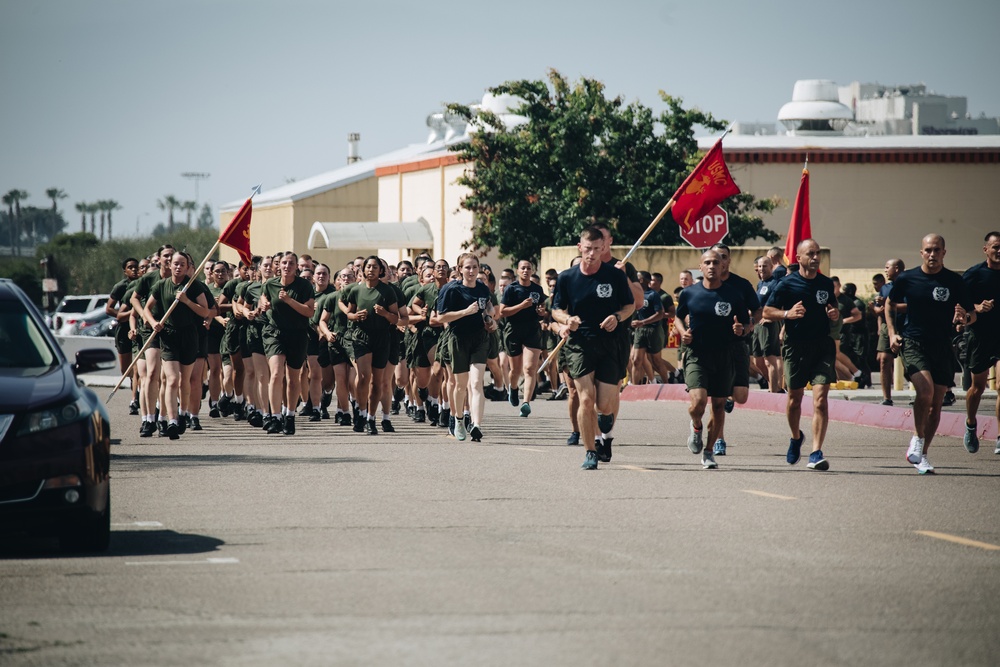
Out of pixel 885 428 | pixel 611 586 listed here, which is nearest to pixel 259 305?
pixel 885 428

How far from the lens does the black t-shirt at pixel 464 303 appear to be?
16.4 metres

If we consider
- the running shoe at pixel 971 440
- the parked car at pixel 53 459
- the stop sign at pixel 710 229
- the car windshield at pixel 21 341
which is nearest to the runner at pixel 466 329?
the running shoe at pixel 971 440

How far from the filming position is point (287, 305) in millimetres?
17047

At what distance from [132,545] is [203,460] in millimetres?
5182

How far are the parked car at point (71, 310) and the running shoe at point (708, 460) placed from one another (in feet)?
173

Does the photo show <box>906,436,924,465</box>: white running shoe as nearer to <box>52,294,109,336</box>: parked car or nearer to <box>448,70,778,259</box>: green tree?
<box>448,70,778,259</box>: green tree

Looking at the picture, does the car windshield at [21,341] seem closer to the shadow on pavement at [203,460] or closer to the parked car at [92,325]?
the shadow on pavement at [203,460]

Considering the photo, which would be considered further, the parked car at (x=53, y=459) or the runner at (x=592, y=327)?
the runner at (x=592, y=327)

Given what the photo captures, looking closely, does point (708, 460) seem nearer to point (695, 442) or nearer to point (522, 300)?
point (695, 442)

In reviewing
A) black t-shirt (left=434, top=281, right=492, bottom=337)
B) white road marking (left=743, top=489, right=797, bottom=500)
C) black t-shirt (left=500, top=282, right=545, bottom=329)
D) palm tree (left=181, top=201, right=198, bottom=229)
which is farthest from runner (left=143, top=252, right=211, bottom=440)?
palm tree (left=181, top=201, right=198, bottom=229)

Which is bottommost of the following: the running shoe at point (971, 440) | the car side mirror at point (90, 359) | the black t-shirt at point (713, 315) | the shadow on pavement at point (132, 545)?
the shadow on pavement at point (132, 545)

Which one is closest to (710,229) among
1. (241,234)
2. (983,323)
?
(241,234)

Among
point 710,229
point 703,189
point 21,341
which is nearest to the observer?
point 21,341

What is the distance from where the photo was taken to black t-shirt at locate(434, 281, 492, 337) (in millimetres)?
16406
